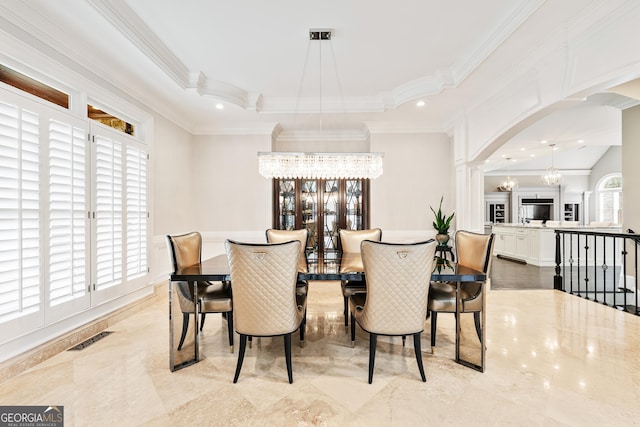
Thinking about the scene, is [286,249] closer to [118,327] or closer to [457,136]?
[118,327]

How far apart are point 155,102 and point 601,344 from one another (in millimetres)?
5106

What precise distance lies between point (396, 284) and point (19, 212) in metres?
2.58

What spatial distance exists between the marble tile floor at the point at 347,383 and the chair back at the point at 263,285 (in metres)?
0.40

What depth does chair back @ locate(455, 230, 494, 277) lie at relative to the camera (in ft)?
7.49

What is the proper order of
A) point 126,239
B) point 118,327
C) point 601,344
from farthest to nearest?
point 126,239 < point 118,327 < point 601,344

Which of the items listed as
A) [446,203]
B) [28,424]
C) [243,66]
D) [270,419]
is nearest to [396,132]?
[446,203]

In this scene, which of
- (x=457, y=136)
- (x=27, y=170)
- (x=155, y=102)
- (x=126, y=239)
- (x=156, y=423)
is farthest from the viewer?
(x=457, y=136)

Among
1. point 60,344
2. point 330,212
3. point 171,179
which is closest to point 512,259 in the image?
point 330,212

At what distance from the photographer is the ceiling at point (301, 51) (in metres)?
2.20

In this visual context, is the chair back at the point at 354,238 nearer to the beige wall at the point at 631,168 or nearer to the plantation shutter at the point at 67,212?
the plantation shutter at the point at 67,212

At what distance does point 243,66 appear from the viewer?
10.3 feet

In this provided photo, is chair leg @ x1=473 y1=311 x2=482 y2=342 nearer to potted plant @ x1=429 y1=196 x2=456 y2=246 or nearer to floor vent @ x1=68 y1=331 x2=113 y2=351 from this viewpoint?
potted plant @ x1=429 y1=196 x2=456 y2=246

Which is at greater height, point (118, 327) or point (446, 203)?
point (446, 203)

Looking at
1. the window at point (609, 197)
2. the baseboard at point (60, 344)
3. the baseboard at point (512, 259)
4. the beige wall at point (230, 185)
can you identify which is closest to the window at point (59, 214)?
the baseboard at point (60, 344)
